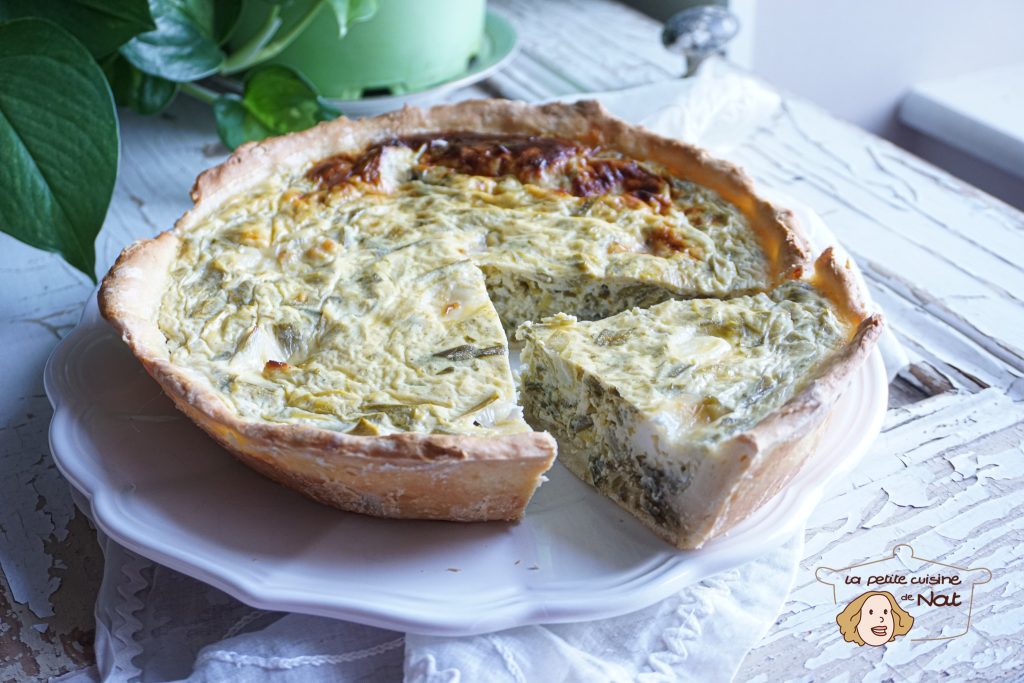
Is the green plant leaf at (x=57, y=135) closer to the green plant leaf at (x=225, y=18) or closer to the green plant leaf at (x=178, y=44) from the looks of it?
the green plant leaf at (x=178, y=44)

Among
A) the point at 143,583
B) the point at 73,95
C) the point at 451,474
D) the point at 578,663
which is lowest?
the point at 143,583

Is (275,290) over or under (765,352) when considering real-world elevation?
under

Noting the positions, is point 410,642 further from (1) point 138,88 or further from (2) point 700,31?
(2) point 700,31

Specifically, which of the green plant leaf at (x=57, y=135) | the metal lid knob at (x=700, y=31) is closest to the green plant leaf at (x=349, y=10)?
the green plant leaf at (x=57, y=135)

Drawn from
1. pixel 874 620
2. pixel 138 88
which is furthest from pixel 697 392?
pixel 138 88

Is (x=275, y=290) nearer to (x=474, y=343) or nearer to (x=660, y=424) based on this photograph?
(x=474, y=343)

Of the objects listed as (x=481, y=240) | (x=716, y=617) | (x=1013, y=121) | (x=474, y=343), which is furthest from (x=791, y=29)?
(x=716, y=617)
